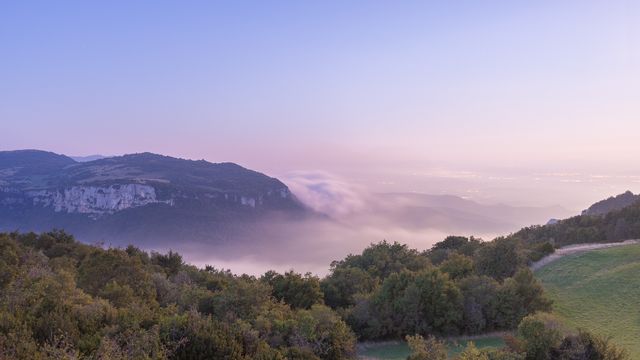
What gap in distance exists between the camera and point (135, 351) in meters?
9.30

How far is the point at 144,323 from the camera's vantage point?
43.8 feet

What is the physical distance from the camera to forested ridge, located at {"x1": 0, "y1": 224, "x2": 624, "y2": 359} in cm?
1109

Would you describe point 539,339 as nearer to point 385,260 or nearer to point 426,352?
point 426,352

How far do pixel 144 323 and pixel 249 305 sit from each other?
20.2 ft

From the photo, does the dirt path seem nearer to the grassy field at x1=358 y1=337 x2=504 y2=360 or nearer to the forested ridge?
the forested ridge

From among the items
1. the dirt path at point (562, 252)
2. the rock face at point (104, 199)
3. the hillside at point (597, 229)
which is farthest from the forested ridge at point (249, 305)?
the rock face at point (104, 199)

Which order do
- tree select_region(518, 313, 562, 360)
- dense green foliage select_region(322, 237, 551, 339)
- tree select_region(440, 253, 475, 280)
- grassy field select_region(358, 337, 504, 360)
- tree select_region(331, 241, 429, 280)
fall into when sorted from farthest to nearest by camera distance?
tree select_region(331, 241, 429, 280) → tree select_region(440, 253, 475, 280) → dense green foliage select_region(322, 237, 551, 339) → grassy field select_region(358, 337, 504, 360) → tree select_region(518, 313, 562, 360)

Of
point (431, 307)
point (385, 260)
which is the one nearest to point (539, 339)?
point (431, 307)

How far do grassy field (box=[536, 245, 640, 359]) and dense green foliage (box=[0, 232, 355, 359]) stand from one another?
11.7 meters

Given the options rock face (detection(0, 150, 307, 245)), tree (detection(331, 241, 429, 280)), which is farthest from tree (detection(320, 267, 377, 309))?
rock face (detection(0, 150, 307, 245))

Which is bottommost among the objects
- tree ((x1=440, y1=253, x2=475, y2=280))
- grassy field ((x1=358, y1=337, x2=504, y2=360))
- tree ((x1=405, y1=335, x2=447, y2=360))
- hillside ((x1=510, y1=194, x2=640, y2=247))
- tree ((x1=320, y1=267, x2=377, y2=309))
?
grassy field ((x1=358, y1=337, x2=504, y2=360))

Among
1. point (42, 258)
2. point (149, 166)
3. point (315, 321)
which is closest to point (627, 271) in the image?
point (315, 321)

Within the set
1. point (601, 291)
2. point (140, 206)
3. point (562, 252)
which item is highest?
point (562, 252)

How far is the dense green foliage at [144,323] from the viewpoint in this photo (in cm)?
1019
